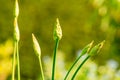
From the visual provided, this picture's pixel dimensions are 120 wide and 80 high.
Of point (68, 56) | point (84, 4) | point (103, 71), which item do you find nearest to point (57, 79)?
point (103, 71)

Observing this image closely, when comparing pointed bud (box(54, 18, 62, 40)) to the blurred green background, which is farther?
the blurred green background

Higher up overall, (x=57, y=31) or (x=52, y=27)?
(x=52, y=27)

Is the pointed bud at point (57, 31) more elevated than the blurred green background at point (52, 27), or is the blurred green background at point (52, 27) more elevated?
the blurred green background at point (52, 27)

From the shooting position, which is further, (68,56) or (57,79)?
(68,56)

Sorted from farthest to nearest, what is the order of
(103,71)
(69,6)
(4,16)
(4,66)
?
(69,6) < (4,16) < (103,71) < (4,66)

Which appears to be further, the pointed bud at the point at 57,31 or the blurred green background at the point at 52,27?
the blurred green background at the point at 52,27

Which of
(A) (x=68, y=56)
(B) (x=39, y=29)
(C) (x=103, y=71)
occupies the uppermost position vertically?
(B) (x=39, y=29)

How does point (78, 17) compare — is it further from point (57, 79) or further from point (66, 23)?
point (57, 79)

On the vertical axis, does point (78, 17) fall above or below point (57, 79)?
above

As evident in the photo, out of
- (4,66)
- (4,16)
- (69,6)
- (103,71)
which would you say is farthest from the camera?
(69,6)

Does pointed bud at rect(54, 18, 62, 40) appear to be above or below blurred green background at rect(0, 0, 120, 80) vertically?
below

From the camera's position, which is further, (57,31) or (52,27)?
(52,27)
